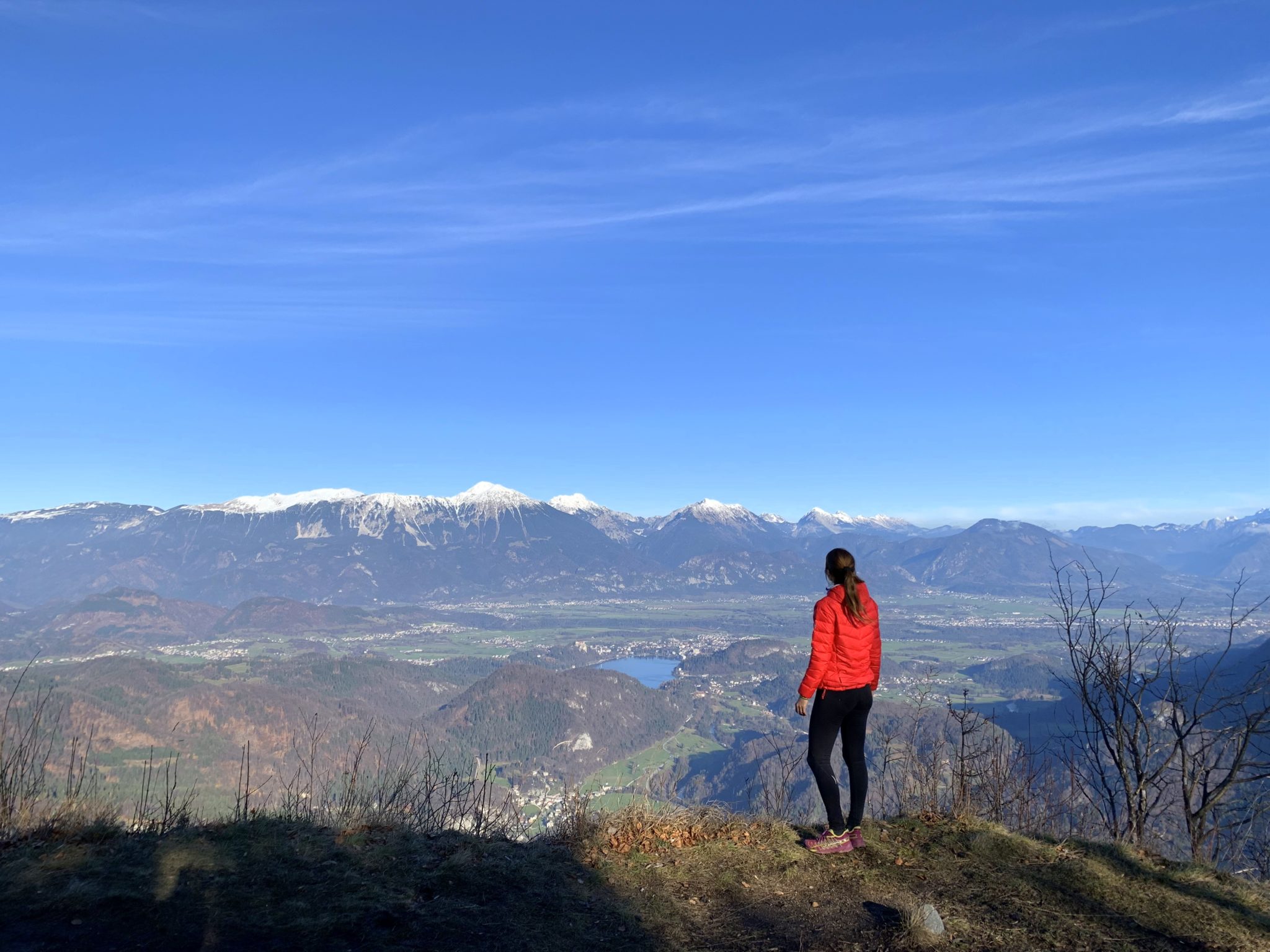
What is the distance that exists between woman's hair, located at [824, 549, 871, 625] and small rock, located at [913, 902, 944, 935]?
2.10 metres

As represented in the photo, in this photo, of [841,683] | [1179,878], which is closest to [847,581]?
[841,683]

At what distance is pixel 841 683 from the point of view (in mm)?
6156

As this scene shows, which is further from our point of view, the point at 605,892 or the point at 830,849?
the point at 830,849

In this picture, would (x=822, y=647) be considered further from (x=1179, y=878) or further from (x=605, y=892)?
(x=1179, y=878)

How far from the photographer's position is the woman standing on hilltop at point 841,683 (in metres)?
6.11

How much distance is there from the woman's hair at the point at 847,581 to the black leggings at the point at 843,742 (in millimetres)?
647

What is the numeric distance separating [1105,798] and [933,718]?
8789 centimetres

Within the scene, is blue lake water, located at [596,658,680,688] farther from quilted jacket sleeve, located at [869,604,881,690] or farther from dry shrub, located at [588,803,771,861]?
quilted jacket sleeve, located at [869,604,881,690]

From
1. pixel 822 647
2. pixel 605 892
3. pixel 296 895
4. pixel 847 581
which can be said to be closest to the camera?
pixel 296 895

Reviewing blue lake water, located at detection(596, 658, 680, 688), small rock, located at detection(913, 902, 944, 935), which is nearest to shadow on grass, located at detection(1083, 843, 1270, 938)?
small rock, located at detection(913, 902, 944, 935)

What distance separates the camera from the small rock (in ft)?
15.2

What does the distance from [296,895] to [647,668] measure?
589ft

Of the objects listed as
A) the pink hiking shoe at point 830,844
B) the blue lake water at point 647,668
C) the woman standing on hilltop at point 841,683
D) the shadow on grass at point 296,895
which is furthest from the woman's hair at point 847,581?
the blue lake water at point 647,668

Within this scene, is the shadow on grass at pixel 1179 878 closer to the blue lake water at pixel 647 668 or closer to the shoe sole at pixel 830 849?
the shoe sole at pixel 830 849
